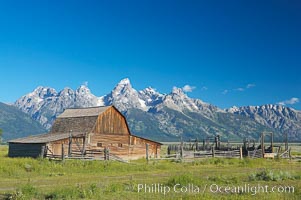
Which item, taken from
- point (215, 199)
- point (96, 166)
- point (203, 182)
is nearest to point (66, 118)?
point (96, 166)

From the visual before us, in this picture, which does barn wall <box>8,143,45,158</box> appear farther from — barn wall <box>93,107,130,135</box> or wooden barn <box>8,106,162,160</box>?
barn wall <box>93,107,130,135</box>

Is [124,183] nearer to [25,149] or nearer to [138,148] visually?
[25,149]

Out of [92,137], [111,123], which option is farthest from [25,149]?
[111,123]

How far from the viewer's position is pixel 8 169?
91.2 ft

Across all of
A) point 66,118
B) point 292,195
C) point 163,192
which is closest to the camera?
point 292,195

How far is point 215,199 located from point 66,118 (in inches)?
1869

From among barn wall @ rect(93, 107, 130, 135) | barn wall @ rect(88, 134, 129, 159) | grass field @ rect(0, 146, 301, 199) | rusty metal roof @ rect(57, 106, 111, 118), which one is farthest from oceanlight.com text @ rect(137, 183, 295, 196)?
rusty metal roof @ rect(57, 106, 111, 118)

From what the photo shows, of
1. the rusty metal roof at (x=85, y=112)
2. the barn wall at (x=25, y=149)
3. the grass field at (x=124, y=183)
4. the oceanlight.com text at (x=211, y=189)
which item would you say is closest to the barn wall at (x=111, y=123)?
the rusty metal roof at (x=85, y=112)

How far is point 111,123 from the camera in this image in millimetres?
55438

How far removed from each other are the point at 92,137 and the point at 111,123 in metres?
4.64

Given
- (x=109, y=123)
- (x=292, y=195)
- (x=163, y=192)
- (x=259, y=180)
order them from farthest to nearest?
(x=109, y=123), (x=259, y=180), (x=163, y=192), (x=292, y=195)

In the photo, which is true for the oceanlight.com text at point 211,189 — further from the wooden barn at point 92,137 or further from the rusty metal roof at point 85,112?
the rusty metal roof at point 85,112

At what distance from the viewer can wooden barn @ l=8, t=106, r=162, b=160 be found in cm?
4919

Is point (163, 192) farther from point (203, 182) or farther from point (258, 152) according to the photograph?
point (258, 152)
